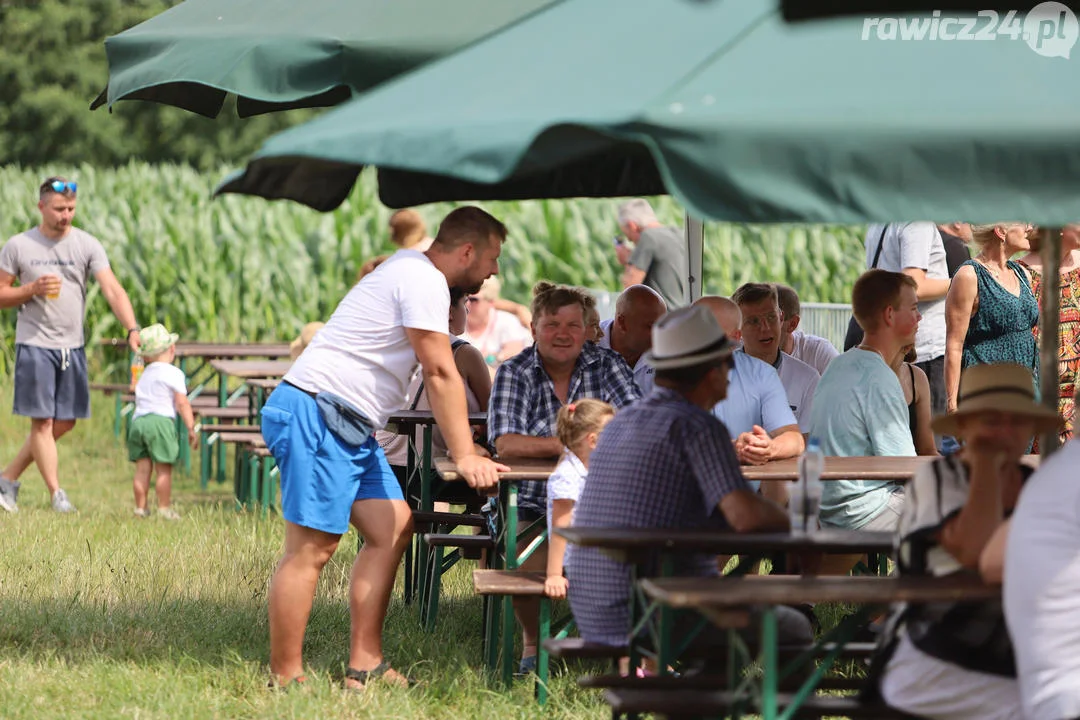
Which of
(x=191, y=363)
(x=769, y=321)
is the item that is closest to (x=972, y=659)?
(x=769, y=321)

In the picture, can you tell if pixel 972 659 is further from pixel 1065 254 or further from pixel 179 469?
pixel 179 469

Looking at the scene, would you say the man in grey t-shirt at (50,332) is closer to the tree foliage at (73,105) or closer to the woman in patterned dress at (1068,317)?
the woman in patterned dress at (1068,317)

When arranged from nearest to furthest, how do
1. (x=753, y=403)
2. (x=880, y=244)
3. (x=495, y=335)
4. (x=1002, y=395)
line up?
(x=1002, y=395), (x=753, y=403), (x=880, y=244), (x=495, y=335)

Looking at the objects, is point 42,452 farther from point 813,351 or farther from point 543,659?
point 543,659

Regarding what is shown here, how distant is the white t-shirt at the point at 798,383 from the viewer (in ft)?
24.6

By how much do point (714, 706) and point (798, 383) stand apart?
145 inches

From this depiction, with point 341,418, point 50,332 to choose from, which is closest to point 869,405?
point 341,418

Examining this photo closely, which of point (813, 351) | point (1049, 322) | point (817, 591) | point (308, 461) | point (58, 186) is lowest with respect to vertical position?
point (817, 591)

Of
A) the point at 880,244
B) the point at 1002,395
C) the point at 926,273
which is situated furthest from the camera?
the point at 880,244

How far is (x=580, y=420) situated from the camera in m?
5.82

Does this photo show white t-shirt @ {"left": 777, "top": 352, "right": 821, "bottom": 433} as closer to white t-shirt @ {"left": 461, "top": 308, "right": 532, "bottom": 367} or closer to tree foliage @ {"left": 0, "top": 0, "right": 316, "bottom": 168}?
white t-shirt @ {"left": 461, "top": 308, "right": 532, "bottom": 367}

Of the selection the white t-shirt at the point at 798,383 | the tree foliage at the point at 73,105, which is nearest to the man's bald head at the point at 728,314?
the white t-shirt at the point at 798,383

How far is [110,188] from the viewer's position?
23891 mm

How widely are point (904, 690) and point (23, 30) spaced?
134 ft
